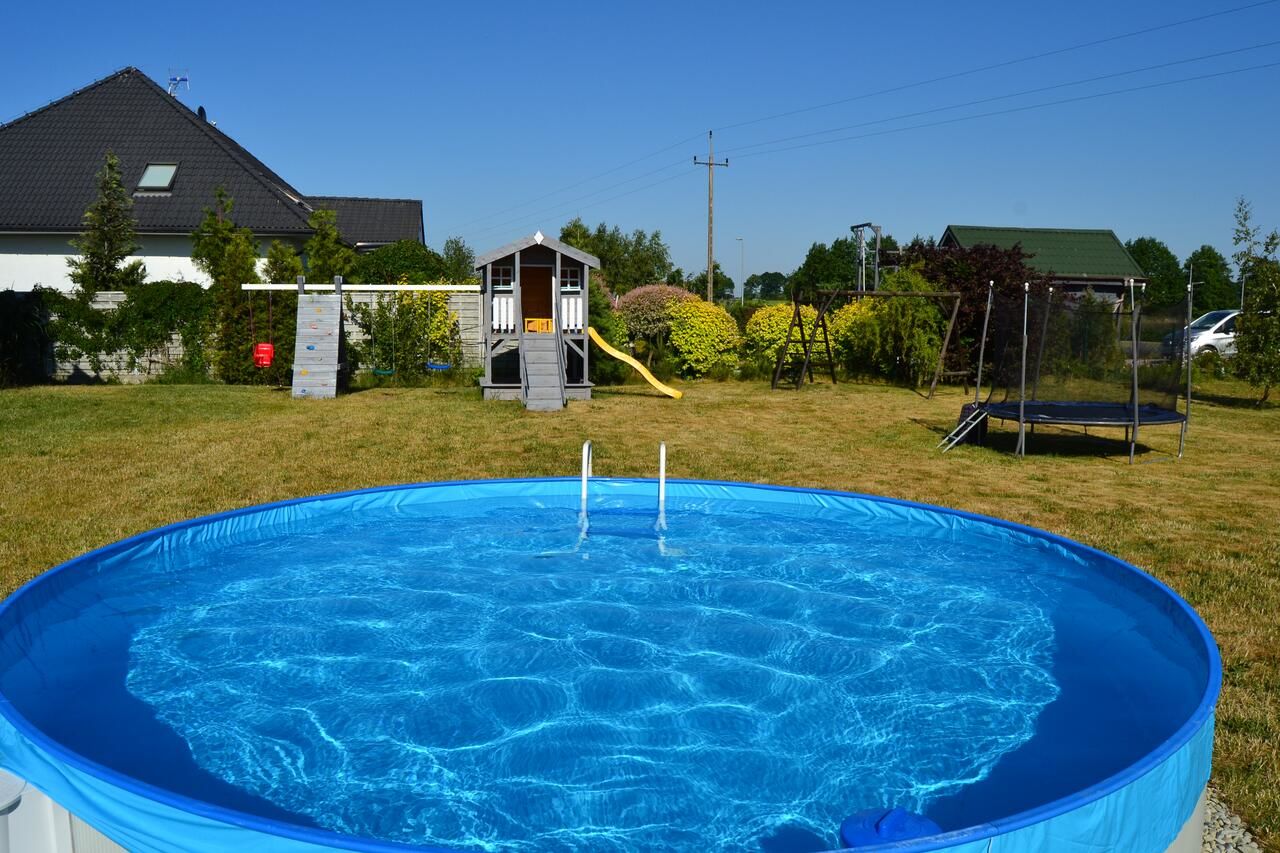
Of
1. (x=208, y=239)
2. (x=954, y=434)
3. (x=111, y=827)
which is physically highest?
(x=208, y=239)

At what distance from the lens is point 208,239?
A: 22.1 metres

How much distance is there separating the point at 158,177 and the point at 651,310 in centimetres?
1549

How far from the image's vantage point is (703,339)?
21.5 m

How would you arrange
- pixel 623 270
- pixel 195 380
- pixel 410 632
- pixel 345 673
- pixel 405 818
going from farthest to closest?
1. pixel 623 270
2. pixel 195 380
3. pixel 410 632
4. pixel 345 673
5. pixel 405 818

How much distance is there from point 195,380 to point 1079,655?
61.4ft

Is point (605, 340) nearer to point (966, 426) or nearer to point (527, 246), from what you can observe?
point (527, 246)

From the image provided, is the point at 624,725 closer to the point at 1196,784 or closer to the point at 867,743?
the point at 867,743

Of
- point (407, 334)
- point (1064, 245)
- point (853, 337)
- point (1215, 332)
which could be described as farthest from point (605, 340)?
point (1064, 245)

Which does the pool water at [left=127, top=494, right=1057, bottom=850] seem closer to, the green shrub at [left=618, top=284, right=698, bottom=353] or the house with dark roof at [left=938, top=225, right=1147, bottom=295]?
the green shrub at [left=618, top=284, right=698, bottom=353]

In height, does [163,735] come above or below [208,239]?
below

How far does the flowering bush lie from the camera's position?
75.2 feet

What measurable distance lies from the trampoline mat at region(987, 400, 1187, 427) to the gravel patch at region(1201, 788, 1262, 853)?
8.02 metres

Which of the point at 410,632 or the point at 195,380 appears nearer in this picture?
the point at 410,632

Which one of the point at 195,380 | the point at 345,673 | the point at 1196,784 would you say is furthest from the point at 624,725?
the point at 195,380
